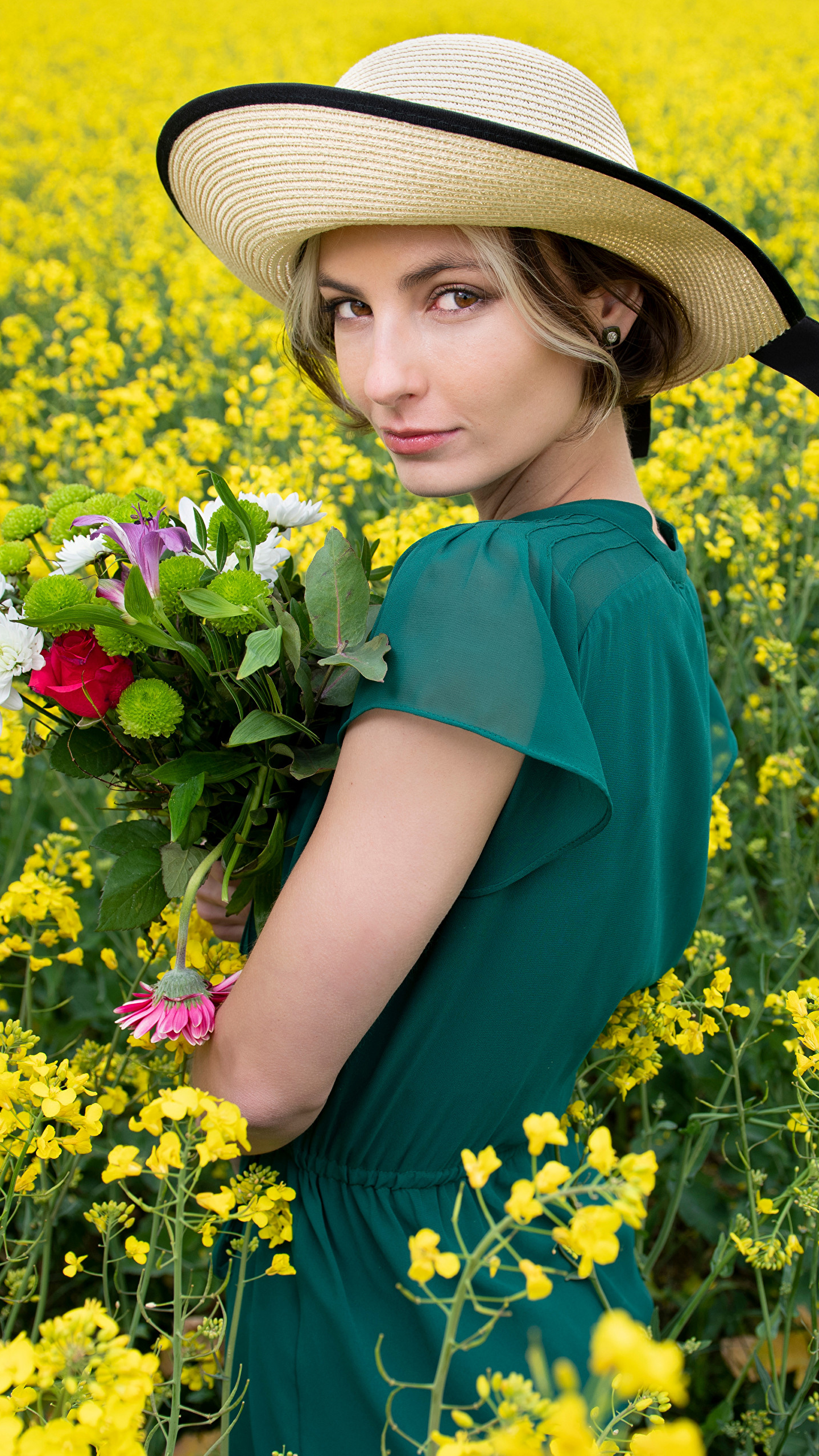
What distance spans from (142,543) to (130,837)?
290 mm

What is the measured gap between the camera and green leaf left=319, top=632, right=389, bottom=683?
81cm

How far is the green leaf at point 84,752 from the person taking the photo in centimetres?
101

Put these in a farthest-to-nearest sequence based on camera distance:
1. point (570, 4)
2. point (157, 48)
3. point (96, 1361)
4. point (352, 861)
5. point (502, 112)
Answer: point (570, 4) < point (157, 48) < point (502, 112) < point (352, 861) < point (96, 1361)

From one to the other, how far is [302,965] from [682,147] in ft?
23.8

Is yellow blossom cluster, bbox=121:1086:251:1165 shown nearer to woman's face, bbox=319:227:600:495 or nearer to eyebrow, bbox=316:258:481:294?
woman's face, bbox=319:227:600:495

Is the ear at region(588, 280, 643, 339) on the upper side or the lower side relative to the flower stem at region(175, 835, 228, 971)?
upper

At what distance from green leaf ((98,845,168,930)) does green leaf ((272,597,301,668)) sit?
0.84 feet

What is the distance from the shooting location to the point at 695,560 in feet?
7.40

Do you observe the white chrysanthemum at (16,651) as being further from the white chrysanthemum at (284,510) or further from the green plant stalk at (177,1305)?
the green plant stalk at (177,1305)

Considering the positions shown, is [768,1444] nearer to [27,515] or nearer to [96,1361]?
[96,1361]

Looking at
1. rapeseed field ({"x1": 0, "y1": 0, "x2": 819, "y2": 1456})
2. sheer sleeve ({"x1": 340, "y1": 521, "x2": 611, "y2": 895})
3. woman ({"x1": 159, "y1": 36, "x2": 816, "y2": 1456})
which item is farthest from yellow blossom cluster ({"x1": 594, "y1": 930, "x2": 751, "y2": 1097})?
sheer sleeve ({"x1": 340, "y1": 521, "x2": 611, "y2": 895})

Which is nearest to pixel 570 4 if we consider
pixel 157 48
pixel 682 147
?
pixel 157 48

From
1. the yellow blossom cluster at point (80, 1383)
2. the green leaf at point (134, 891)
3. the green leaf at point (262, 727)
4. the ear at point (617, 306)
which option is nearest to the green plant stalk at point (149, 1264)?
the yellow blossom cluster at point (80, 1383)

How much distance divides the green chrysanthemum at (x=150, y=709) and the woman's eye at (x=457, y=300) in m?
0.43
